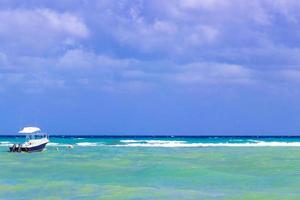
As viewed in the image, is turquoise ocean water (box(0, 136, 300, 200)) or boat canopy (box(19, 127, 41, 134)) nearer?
turquoise ocean water (box(0, 136, 300, 200))

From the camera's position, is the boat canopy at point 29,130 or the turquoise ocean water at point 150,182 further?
the boat canopy at point 29,130

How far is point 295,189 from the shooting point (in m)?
19.4

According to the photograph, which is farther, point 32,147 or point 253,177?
point 32,147

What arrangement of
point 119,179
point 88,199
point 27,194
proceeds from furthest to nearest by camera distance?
1. point 119,179
2. point 27,194
3. point 88,199

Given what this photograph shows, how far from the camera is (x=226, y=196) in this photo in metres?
17.8

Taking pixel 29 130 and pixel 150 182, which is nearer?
pixel 150 182

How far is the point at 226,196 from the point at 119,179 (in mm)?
6729

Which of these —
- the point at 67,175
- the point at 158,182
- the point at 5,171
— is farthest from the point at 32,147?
the point at 158,182

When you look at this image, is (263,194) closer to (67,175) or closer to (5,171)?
(67,175)

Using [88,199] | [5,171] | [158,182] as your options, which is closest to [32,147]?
[5,171]

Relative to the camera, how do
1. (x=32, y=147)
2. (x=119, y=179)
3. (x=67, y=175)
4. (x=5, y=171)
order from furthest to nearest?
(x=32, y=147), (x=5, y=171), (x=67, y=175), (x=119, y=179)

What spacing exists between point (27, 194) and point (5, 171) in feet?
32.3

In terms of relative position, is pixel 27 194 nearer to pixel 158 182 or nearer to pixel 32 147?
pixel 158 182

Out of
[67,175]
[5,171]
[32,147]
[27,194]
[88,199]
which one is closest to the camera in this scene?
[88,199]
